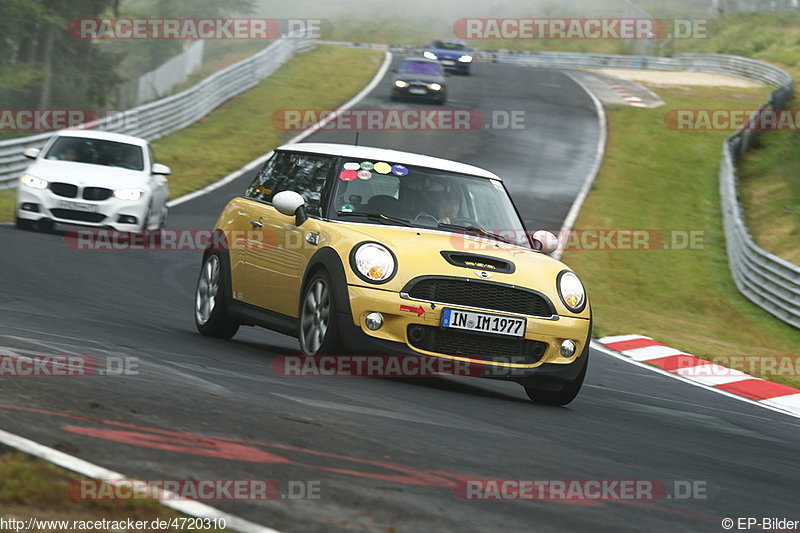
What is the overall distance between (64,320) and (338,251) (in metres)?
2.56

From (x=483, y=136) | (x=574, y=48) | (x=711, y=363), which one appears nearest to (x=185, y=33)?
(x=574, y=48)

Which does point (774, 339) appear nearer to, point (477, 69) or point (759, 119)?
point (759, 119)

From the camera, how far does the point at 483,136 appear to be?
34.9m

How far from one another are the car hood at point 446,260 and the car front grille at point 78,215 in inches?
384

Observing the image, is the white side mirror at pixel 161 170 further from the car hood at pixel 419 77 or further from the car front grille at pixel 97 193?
the car hood at pixel 419 77

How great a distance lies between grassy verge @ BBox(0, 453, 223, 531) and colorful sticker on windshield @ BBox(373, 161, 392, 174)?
17.1 ft

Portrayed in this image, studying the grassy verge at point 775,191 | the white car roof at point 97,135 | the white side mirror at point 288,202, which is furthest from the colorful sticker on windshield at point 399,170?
the grassy verge at point 775,191

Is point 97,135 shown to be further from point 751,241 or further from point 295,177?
point 751,241

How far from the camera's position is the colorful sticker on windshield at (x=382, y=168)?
930 cm

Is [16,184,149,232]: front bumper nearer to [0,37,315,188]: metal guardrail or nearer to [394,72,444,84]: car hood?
[0,37,315,188]: metal guardrail

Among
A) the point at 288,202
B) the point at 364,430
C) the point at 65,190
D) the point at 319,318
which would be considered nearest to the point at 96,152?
the point at 65,190

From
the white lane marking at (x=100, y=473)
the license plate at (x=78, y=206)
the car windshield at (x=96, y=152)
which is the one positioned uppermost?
the white lane marking at (x=100, y=473)

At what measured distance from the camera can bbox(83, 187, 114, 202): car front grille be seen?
1770cm

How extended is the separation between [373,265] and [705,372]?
6.06 m
